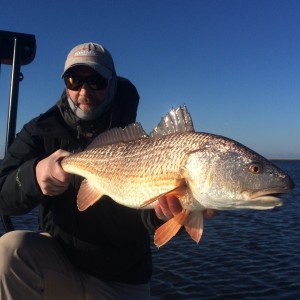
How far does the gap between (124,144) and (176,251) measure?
373 inches

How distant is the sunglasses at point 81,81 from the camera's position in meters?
4.53

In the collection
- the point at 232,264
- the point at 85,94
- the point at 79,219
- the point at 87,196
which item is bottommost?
the point at 232,264

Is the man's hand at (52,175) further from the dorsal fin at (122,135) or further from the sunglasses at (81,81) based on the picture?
the sunglasses at (81,81)

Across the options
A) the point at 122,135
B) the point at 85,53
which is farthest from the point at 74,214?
the point at 85,53

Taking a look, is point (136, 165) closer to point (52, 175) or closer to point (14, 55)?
point (52, 175)

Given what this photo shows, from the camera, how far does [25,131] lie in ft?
15.4

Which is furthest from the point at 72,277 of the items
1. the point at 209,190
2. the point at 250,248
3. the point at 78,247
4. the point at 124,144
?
the point at 250,248

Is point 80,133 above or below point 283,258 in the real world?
above

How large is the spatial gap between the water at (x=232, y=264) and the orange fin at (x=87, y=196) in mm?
5827

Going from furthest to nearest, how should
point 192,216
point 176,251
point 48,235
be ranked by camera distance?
point 176,251
point 48,235
point 192,216

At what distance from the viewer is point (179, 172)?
130 inches

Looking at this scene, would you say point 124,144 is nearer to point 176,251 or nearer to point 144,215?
point 144,215

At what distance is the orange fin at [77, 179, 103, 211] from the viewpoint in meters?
3.92

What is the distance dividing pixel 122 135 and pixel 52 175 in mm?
774
